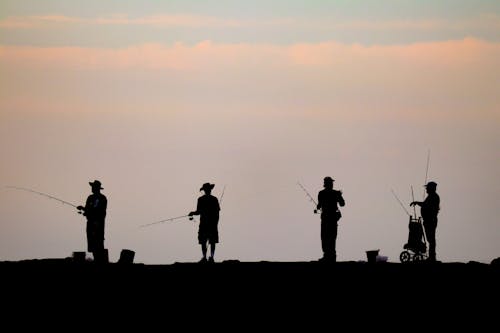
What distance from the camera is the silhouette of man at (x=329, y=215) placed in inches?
1324

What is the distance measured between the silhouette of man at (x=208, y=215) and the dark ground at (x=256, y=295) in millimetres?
1375

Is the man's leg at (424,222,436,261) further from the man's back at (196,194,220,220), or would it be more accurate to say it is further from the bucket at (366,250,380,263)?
the man's back at (196,194,220,220)

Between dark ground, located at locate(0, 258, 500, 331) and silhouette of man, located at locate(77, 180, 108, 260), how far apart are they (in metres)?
0.62

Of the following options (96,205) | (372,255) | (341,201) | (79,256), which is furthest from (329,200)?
(79,256)

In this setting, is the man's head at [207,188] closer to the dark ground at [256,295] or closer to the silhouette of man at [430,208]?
the dark ground at [256,295]

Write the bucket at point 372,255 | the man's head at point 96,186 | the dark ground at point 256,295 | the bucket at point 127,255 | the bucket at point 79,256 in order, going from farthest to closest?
the bucket at point 372,255, the bucket at point 79,256, the bucket at point 127,255, the man's head at point 96,186, the dark ground at point 256,295

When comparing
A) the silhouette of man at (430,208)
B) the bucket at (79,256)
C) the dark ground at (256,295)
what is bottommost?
the dark ground at (256,295)

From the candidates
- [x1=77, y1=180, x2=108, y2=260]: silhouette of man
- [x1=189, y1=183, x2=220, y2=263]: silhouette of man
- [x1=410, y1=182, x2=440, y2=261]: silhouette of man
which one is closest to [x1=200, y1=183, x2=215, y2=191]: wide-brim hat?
[x1=189, y1=183, x2=220, y2=263]: silhouette of man

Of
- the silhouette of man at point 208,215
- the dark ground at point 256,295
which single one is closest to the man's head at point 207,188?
the silhouette of man at point 208,215

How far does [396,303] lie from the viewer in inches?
1008

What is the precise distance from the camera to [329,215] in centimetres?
3384

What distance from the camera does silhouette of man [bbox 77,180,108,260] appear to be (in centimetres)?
3334

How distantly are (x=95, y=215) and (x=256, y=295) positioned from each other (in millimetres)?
7763

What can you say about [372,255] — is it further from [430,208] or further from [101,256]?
[101,256]
